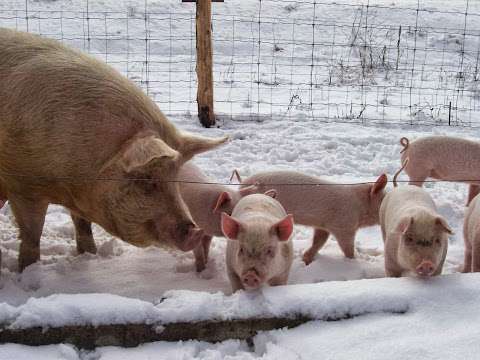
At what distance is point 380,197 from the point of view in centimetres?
502

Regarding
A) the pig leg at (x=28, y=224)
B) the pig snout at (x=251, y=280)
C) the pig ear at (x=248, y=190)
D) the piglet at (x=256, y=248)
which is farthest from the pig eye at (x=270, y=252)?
the pig leg at (x=28, y=224)

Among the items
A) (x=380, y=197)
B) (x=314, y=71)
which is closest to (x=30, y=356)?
(x=380, y=197)

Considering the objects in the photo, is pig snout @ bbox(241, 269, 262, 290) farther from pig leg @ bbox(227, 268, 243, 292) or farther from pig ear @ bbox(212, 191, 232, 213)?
pig ear @ bbox(212, 191, 232, 213)

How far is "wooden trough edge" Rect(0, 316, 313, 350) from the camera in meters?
2.90

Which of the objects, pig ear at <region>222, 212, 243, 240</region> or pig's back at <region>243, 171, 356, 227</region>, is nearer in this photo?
pig ear at <region>222, 212, 243, 240</region>

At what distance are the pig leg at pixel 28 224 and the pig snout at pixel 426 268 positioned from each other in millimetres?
2319

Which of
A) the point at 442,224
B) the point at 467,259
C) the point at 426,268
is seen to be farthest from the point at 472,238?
the point at 426,268

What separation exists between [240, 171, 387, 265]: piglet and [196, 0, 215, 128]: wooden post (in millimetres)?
3247

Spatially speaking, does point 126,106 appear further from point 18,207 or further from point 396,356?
point 396,356

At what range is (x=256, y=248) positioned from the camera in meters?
3.52

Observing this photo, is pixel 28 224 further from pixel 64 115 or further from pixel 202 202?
pixel 202 202

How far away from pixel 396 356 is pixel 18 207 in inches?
99.4

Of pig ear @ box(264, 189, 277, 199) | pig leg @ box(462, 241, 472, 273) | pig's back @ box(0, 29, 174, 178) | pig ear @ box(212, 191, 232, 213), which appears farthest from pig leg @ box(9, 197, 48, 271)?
pig leg @ box(462, 241, 472, 273)

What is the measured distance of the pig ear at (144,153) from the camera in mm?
3473
